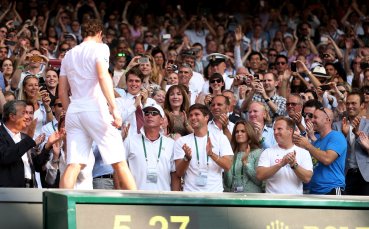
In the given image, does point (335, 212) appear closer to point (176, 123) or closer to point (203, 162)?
point (203, 162)

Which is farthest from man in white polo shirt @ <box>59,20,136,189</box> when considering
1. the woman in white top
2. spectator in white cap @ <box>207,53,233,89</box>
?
spectator in white cap @ <box>207,53,233,89</box>

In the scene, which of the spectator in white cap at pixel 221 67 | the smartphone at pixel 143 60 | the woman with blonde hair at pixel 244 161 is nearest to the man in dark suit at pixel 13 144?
the woman with blonde hair at pixel 244 161

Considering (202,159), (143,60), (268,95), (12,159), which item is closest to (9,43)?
(143,60)

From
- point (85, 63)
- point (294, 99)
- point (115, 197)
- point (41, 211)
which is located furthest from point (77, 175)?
point (294, 99)

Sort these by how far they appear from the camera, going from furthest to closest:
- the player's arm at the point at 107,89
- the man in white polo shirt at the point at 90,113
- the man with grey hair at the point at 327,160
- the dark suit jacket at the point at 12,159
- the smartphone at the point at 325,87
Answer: the smartphone at the point at 325,87 → the man with grey hair at the point at 327,160 → the dark suit jacket at the point at 12,159 → the man in white polo shirt at the point at 90,113 → the player's arm at the point at 107,89

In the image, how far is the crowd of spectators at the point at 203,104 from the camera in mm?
12008

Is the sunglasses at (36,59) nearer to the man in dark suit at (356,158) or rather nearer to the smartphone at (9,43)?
the smartphone at (9,43)

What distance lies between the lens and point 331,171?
1248 cm

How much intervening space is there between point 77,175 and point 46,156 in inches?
64.6

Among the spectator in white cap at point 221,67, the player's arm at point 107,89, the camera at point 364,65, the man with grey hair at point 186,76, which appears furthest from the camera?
the camera at point 364,65

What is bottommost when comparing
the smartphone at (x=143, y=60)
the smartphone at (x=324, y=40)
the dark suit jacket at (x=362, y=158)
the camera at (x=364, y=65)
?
the dark suit jacket at (x=362, y=158)

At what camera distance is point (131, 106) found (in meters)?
13.4

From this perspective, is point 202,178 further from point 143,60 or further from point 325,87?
point 325,87

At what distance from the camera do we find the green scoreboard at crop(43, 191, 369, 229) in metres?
7.33
